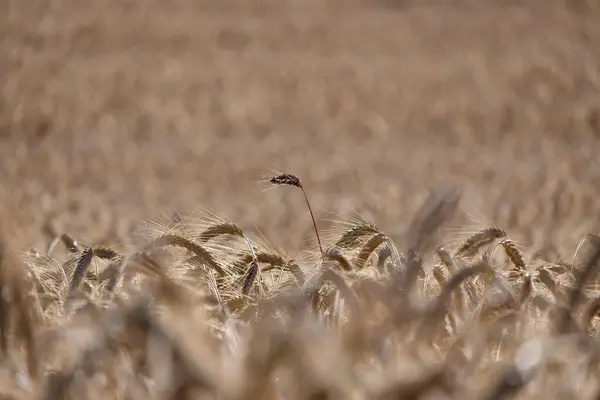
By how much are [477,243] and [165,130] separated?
9.02m

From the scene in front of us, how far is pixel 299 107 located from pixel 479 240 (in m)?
9.28

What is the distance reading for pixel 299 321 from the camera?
1.29 meters

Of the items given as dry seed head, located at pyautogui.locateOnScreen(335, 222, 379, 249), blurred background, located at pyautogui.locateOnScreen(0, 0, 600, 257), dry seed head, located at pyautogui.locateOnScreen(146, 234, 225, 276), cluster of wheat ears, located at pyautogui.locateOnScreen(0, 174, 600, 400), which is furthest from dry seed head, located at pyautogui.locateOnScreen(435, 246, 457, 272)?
blurred background, located at pyautogui.locateOnScreen(0, 0, 600, 257)

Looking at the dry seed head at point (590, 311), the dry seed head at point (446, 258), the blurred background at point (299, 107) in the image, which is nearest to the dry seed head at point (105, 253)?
the dry seed head at point (446, 258)

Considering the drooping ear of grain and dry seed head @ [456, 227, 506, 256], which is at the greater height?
the drooping ear of grain

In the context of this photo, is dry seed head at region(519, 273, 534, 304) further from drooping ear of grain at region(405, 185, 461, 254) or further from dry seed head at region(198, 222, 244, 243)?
dry seed head at region(198, 222, 244, 243)

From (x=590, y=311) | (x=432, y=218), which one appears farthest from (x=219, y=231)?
(x=590, y=311)

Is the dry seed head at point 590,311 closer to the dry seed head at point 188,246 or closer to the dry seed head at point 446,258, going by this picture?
the dry seed head at point 446,258

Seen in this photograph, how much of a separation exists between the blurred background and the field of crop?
0.04 m

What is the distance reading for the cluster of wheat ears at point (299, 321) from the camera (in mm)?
1185

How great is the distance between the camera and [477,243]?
2.08 metres

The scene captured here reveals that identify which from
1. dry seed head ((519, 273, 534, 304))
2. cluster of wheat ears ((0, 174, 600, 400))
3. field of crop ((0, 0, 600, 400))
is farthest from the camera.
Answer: dry seed head ((519, 273, 534, 304))

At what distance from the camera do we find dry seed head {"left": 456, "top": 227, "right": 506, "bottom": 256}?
6.77 feet

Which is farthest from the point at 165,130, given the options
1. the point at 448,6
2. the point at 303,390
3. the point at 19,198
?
the point at 303,390
